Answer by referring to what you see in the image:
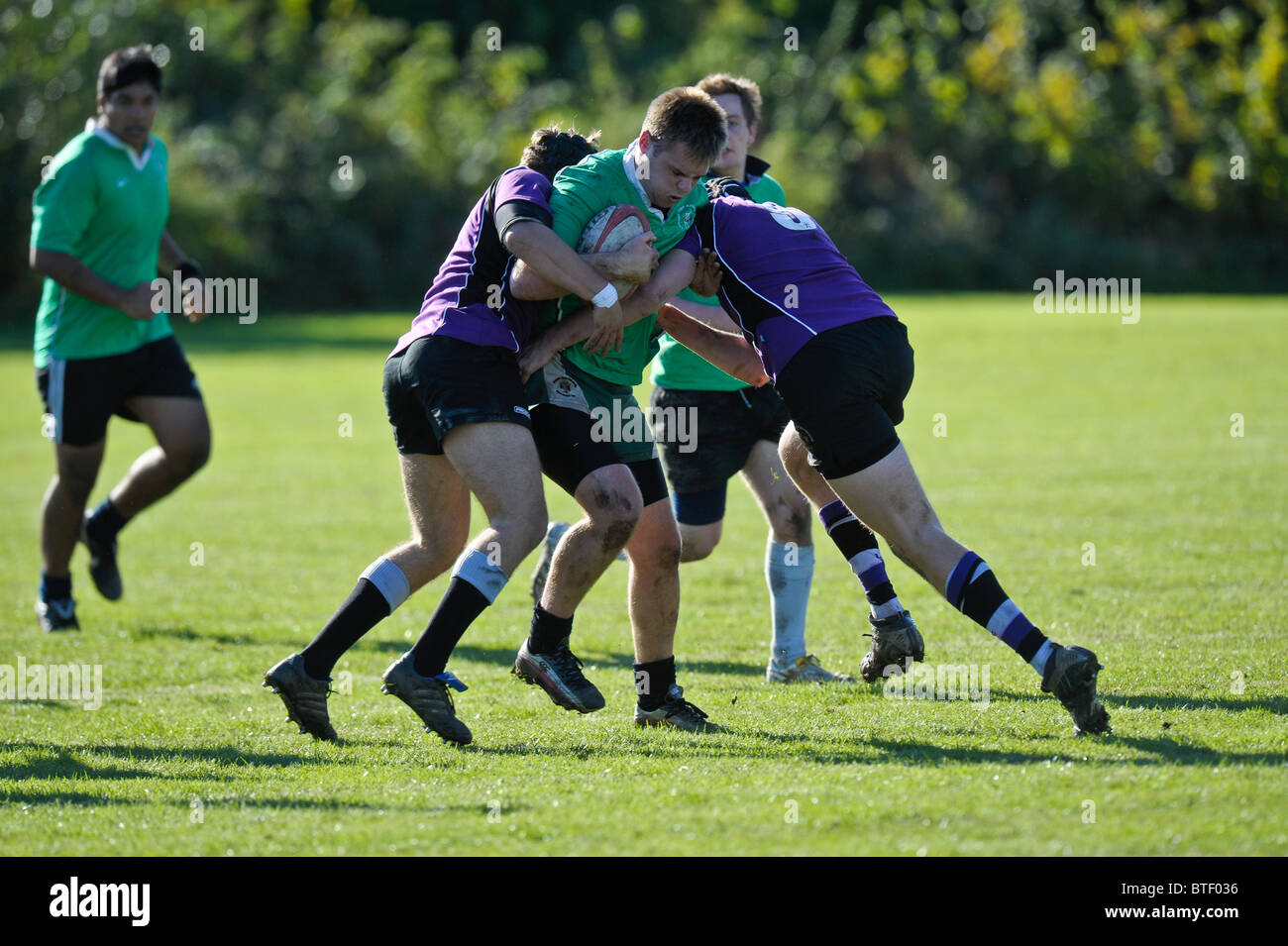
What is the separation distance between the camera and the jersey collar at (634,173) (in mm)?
5555

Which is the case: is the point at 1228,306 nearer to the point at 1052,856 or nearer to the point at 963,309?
the point at 963,309

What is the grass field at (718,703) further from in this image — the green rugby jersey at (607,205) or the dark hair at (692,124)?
the dark hair at (692,124)

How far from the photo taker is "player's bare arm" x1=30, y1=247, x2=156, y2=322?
313 inches

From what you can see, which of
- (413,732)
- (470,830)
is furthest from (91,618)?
A: (470,830)

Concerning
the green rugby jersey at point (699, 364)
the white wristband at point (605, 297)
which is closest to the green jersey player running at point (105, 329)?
the green rugby jersey at point (699, 364)

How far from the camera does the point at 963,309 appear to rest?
30.9 metres

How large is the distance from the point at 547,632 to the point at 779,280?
Answer: 5.17 feet

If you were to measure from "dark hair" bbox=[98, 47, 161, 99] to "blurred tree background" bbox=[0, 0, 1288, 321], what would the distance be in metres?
25.3

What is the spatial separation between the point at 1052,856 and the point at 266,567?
7030 millimetres

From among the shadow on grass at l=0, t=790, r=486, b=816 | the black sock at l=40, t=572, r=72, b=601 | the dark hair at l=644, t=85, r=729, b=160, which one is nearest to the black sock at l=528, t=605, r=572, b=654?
the shadow on grass at l=0, t=790, r=486, b=816

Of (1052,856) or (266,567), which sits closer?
(1052,856)

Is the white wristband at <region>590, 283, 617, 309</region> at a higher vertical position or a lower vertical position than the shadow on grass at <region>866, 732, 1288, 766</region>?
higher

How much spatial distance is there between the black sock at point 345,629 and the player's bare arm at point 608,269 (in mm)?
1215

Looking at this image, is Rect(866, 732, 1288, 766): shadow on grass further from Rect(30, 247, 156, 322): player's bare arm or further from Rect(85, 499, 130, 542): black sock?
Rect(85, 499, 130, 542): black sock
